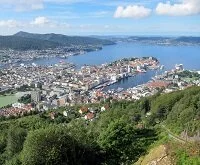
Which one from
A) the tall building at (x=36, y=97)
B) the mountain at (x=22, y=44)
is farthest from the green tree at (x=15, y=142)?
the mountain at (x=22, y=44)

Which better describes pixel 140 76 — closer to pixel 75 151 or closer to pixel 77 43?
pixel 75 151

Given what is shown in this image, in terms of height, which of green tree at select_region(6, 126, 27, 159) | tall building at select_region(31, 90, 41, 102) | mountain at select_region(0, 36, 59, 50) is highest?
green tree at select_region(6, 126, 27, 159)

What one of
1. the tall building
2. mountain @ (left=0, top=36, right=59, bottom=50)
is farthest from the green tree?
mountain @ (left=0, top=36, right=59, bottom=50)

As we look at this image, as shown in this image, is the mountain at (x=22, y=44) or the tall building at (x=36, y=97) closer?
the tall building at (x=36, y=97)

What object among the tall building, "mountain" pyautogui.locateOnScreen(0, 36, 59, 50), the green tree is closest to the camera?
the green tree

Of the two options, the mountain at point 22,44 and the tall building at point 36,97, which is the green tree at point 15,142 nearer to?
the tall building at point 36,97

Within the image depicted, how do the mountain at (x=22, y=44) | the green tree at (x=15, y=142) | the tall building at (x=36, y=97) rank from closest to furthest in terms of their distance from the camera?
the green tree at (x=15, y=142) → the tall building at (x=36, y=97) → the mountain at (x=22, y=44)

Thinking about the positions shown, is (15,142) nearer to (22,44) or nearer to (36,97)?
(36,97)

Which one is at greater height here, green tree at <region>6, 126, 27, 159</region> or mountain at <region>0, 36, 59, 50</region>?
green tree at <region>6, 126, 27, 159</region>

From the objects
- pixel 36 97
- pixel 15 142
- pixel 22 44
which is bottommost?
pixel 36 97

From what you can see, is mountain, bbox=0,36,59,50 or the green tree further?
mountain, bbox=0,36,59,50

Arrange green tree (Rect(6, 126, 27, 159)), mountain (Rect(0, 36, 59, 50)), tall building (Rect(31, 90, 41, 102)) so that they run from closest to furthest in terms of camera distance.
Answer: green tree (Rect(6, 126, 27, 159)) < tall building (Rect(31, 90, 41, 102)) < mountain (Rect(0, 36, 59, 50))

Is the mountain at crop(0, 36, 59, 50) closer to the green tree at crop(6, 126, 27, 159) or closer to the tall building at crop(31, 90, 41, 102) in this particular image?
the tall building at crop(31, 90, 41, 102)

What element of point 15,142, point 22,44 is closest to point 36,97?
point 15,142
